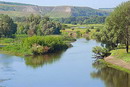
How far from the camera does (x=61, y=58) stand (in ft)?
225

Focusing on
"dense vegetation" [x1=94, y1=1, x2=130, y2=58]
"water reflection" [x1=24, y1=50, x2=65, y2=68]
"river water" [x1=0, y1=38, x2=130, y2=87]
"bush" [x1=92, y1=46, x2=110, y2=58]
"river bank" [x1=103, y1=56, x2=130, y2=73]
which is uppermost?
"dense vegetation" [x1=94, y1=1, x2=130, y2=58]

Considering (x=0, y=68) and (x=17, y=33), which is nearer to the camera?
(x=0, y=68)

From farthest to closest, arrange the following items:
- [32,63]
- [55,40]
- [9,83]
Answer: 1. [55,40]
2. [32,63]
3. [9,83]

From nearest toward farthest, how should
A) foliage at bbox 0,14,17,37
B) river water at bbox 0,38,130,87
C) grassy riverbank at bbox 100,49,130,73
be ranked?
river water at bbox 0,38,130,87 → grassy riverbank at bbox 100,49,130,73 → foliage at bbox 0,14,17,37

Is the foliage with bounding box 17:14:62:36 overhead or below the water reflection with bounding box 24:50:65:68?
overhead

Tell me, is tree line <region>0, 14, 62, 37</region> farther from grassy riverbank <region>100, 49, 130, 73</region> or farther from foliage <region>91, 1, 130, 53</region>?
grassy riverbank <region>100, 49, 130, 73</region>

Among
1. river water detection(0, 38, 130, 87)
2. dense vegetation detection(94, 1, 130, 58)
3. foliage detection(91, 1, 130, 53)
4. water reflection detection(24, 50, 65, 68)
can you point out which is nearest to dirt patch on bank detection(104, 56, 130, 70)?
river water detection(0, 38, 130, 87)

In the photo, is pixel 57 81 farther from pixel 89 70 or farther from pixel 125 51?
pixel 125 51

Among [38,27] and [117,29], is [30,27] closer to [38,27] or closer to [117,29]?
[38,27]

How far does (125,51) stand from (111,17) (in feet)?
25.2

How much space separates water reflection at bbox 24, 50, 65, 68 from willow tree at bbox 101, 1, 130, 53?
12.5 m

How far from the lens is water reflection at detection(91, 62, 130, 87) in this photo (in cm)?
4492

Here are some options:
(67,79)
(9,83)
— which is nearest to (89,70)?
(67,79)

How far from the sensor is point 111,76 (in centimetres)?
5028
